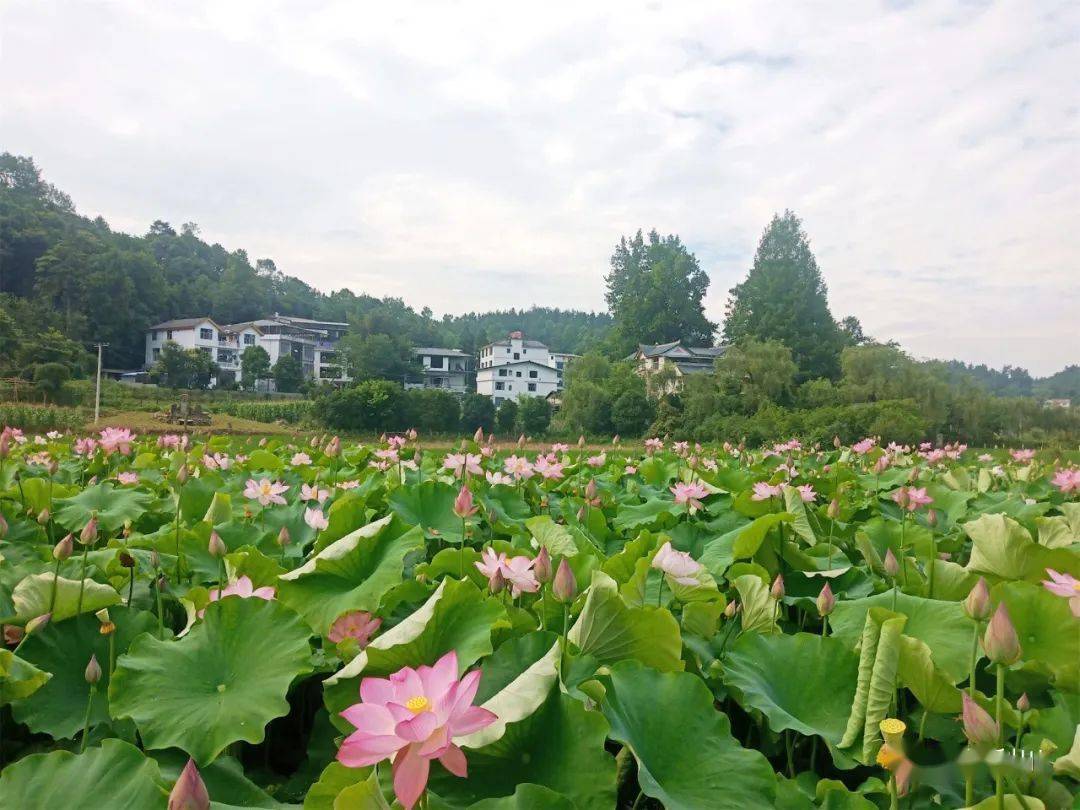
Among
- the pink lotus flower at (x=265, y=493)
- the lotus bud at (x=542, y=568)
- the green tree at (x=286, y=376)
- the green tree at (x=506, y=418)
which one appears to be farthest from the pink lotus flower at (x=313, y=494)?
the green tree at (x=286, y=376)

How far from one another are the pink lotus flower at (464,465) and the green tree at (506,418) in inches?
1172

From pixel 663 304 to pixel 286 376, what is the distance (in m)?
26.2

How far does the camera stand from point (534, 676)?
24.3 inches

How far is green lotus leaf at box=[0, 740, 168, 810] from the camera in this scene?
56cm

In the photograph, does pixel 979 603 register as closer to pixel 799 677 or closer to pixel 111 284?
pixel 799 677

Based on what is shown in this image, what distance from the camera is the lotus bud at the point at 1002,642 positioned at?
610 mm

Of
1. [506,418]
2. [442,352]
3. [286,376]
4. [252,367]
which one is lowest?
[506,418]

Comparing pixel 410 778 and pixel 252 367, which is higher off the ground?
pixel 252 367

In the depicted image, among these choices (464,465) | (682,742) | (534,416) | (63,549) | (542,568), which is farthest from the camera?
(534,416)

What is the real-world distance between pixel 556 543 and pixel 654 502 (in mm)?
722

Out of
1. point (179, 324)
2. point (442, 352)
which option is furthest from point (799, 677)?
point (442, 352)

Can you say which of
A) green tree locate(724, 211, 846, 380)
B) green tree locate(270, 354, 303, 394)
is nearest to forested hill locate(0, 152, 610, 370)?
green tree locate(270, 354, 303, 394)

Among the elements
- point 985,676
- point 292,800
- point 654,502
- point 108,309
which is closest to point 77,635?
point 292,800

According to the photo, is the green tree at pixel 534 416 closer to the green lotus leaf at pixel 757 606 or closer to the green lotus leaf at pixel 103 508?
the green lotus leaf at pixel 103 508
